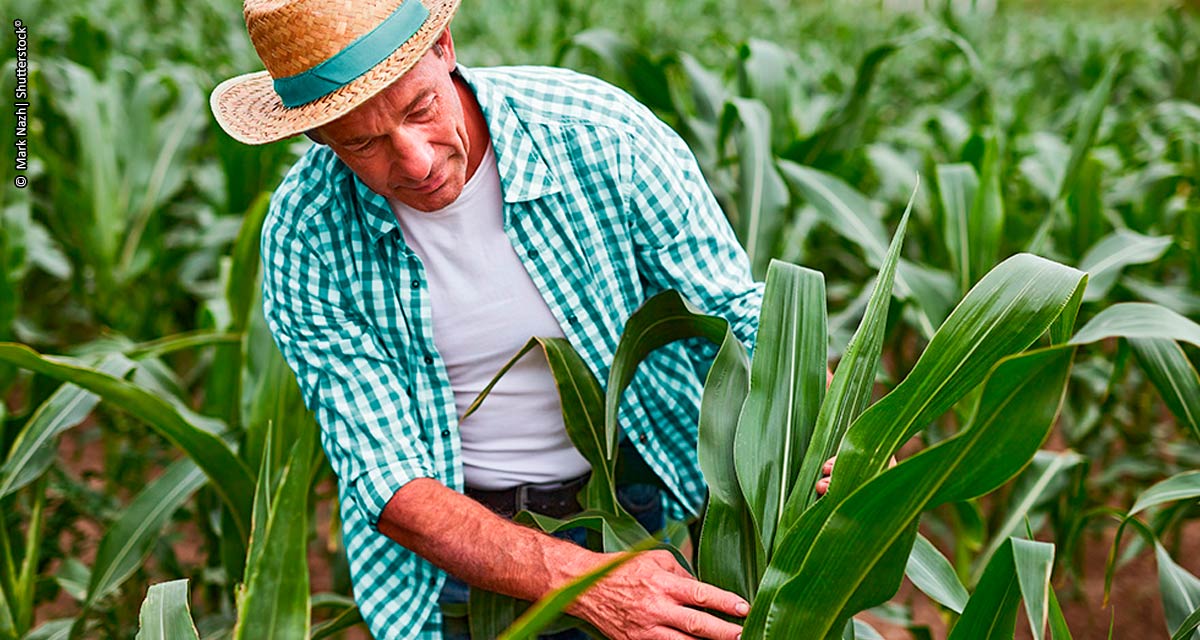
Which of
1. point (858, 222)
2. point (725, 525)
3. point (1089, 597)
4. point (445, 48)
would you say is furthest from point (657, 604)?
point (1089, 597)

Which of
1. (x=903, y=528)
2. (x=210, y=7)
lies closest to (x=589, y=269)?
(x=903, y=528)

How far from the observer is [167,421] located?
133 centimetres

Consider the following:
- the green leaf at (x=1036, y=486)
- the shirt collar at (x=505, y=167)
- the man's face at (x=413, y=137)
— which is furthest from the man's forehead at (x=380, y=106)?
the green leaf at (x=1036, y=486)

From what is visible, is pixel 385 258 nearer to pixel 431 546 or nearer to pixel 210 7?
pixel 431 546

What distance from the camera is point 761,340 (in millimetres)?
998

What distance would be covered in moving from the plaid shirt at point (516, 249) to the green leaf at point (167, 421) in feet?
0.79

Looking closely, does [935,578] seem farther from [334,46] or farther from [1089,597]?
[1089,597]

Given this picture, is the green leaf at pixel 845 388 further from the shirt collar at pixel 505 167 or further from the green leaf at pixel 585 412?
the shirt collar at pixel 505 167

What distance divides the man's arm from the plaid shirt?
4cm

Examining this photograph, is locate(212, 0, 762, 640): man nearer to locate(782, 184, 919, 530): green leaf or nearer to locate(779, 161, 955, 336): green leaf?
locate(782, 184, 919, 530): green leaf

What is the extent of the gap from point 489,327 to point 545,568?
282 millimetres

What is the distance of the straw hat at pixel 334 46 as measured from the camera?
97 cm

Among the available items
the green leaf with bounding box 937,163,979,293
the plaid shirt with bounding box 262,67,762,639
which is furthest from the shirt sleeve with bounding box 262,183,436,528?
the green leaf with bounding box 937,163,979,293

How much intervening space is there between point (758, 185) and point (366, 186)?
0.77 metres
